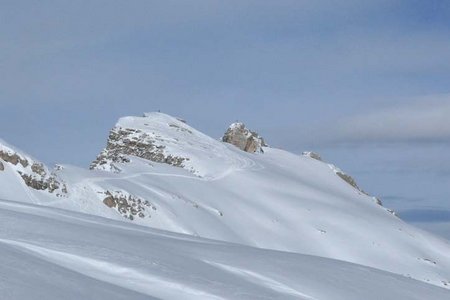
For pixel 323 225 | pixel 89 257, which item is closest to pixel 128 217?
pixel 323 225

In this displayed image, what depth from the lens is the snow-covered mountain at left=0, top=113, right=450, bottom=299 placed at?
30.7 m

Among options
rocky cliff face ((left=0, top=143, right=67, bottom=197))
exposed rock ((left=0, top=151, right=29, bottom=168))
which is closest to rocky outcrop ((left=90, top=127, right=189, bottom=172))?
rocky cliff face ((left=0, top=143, right=67, bottom=197))

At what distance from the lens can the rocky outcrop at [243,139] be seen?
56.8 m

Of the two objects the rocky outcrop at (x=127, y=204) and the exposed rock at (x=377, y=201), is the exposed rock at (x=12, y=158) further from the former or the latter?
the exposed rock at (x=377, y=201)

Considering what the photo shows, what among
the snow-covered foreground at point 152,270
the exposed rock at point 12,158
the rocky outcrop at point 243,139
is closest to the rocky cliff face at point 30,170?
the exposed rock at point 12,158

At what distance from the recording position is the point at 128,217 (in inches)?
1227

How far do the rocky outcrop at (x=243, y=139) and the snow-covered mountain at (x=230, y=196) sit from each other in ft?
0.30

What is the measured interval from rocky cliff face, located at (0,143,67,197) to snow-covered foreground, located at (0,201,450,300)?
16973 mm

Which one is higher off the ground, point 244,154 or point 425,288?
point 244,154

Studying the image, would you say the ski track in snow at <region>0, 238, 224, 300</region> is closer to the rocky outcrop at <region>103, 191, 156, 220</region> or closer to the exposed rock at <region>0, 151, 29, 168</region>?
the exposed rock at <region>0, 151, 29, 168</region>

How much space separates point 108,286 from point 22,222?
2.86m

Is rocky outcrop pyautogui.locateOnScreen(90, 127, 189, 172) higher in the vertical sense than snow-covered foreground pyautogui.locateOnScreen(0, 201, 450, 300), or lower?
higher

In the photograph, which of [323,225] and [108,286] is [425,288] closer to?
[108,286]

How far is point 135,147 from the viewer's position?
161ft
